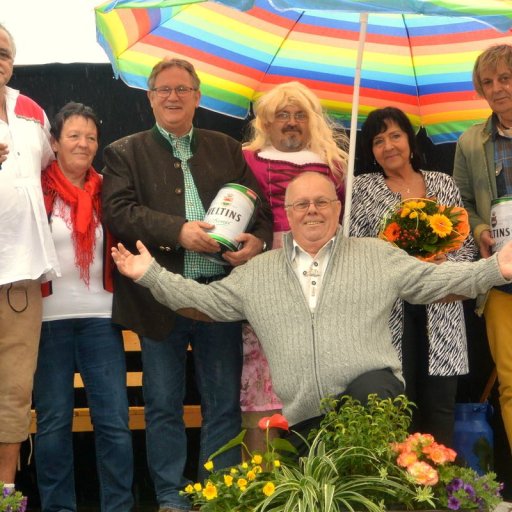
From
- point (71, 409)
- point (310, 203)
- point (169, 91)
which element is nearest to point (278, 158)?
point (169, 91)

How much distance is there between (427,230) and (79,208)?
4.75 ft

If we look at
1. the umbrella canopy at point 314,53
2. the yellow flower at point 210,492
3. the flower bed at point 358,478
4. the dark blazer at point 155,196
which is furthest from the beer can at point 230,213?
the yellow flower at point 210,492

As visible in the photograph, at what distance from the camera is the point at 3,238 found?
407 centimetres

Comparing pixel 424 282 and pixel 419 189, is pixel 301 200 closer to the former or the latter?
pixel 424 282

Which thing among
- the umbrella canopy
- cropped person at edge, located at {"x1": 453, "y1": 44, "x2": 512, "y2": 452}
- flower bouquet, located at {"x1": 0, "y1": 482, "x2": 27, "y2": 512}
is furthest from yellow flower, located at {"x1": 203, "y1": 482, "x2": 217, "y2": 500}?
the umbrella canopy

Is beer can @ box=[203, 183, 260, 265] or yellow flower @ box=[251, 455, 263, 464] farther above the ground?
beer can @ box=[203, 183, 260, 265]

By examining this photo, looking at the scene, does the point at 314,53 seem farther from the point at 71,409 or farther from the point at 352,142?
the point at 71,409

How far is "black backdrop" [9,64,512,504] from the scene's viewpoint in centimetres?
532

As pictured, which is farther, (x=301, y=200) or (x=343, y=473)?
(x=301, y=200)

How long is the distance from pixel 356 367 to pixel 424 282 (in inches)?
16.7

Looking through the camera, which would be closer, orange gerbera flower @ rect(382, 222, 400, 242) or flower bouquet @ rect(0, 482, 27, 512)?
flower bouquet @ rect(0, 482, 27, 512)

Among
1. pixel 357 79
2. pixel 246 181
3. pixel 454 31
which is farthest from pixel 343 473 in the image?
pixel 454 31

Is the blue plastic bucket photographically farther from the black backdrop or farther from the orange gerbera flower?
the orange gerbera flower

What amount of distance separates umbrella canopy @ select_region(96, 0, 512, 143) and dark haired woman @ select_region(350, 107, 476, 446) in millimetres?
347
